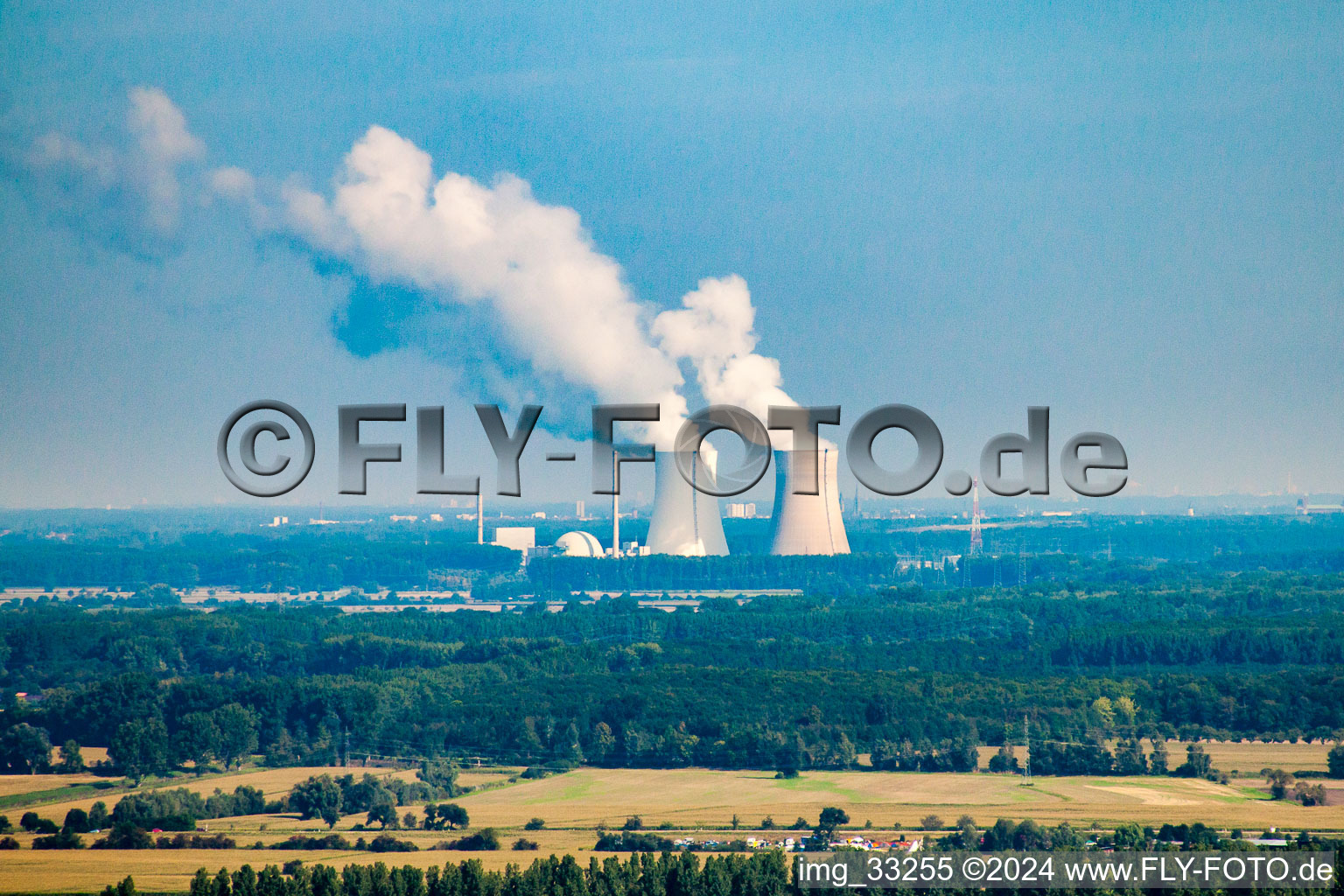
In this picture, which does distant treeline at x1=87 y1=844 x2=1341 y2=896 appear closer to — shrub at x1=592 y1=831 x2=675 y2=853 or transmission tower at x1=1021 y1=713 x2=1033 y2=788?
shrub at x1=592 y1=831 x2=675 y2=853

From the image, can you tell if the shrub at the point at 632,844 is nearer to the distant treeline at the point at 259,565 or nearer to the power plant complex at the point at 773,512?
the power plant complex at the point at 773,512

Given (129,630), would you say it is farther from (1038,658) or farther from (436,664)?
(1038,658)

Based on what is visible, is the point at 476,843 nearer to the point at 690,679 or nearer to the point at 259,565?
the point at 690,679

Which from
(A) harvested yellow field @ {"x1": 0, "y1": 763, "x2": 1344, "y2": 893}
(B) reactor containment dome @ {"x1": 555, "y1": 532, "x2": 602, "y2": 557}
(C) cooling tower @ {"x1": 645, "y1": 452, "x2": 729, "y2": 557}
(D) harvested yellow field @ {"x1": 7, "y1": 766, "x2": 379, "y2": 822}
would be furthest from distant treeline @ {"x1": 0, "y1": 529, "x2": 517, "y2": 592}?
(A) harvested yellow field @ {"x1": 0, "y1": 763, "x2": 1344, "y2": 893}

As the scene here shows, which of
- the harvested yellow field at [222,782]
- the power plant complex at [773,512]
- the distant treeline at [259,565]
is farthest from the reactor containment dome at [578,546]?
the harvested yellow field at [222,782]

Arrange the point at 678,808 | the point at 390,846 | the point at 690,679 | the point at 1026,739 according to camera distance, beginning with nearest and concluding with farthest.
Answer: the point at 390,846, the point at 678,808, the point at 1026,739, the point at 690,679

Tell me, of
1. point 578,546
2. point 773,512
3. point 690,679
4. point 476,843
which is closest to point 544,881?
point 476,843
